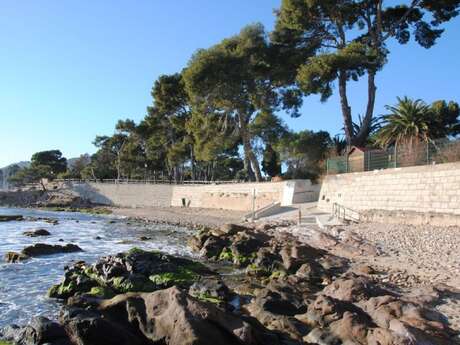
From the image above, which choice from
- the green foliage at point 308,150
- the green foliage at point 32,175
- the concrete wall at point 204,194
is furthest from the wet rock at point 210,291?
the green foliage at point 32,175

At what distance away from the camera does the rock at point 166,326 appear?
6.51 meters

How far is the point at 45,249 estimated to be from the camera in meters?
18.0

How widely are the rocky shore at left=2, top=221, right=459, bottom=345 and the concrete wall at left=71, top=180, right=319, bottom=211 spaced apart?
47.1 ft

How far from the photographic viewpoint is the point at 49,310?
32.7ft

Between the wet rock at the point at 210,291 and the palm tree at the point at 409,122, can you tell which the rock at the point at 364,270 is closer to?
the wet rock at the point at 210,291

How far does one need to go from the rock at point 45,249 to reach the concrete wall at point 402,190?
1365 centimetres

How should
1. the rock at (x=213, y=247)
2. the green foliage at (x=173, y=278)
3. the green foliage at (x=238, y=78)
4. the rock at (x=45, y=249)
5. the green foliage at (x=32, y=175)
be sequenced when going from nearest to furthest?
the green foliage at (x=173, y=278)
the rock at (x=45, y=249)
the rock at (x=213, y=247)
the green foliage at (x=238, y=78)
the green foliage at (x=32, y=175)

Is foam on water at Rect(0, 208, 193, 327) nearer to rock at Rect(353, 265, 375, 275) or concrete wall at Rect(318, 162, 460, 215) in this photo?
rock at Rect(353, 265, 375, 275)

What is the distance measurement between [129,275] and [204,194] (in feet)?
105

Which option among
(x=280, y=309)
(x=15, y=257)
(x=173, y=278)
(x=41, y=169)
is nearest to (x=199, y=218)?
(x=15, y=257)

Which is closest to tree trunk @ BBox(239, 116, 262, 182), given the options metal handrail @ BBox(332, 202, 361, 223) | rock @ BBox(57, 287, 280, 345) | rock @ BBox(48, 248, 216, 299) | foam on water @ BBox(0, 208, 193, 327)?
foam on water @ BBox(0, 208, 193, 327)

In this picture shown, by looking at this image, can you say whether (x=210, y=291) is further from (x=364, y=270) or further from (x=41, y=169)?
(x=41, y=169)

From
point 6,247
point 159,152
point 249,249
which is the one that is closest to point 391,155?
point 249,249

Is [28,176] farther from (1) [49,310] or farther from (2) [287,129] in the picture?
(1) [49,310]
